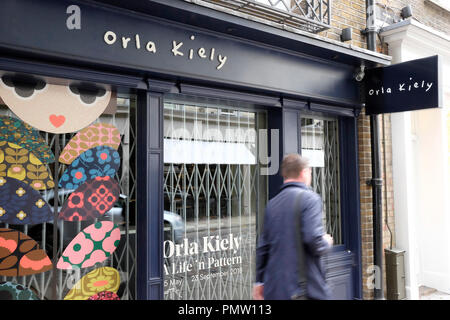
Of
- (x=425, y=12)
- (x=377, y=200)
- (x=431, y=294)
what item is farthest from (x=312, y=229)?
(x=425, y=12)

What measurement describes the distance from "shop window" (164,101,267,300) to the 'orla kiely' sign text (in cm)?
60

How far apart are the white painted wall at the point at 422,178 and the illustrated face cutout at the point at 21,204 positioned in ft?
16.1

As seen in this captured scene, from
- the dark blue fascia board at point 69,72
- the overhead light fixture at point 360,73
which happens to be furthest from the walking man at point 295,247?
the overhead light fixture at point 360,73

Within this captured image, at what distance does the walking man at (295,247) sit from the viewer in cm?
279

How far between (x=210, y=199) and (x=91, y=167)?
1.43 m

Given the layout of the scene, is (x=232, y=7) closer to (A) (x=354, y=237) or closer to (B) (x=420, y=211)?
(A) (x=354, y=237)

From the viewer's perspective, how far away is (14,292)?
336 cm

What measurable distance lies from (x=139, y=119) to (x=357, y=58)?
122 inches

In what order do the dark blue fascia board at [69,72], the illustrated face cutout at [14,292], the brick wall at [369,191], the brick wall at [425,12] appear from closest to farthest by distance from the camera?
1. the dark blue fascia board at [69,72]
2. the illustrated face cutout at [14,292]
3. the brick wall at [369,191]
4. the brick wall at [425,12]

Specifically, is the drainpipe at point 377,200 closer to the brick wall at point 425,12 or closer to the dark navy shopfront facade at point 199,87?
the dark navy shopfront facade at point 199,87

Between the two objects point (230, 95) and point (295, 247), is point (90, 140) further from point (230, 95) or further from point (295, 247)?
point (295, 247)

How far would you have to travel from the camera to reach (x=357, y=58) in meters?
5.28

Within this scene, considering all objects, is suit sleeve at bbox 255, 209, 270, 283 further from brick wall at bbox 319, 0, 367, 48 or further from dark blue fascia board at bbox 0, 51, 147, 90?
brick wall at bbox 319, 0, 367, 48

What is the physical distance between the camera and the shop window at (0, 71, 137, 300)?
134 inches
